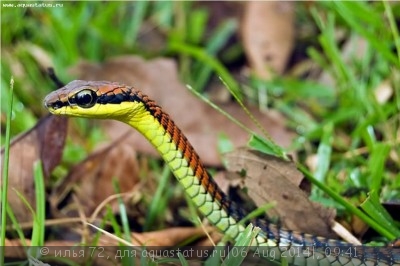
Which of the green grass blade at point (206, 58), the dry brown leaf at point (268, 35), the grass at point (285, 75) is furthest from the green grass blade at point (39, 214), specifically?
the dry brown leaf at point (268, 35)

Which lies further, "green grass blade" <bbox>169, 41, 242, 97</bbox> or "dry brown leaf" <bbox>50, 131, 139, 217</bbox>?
"green grass blade" <bbox>169, 41, 242, 97</bbox>

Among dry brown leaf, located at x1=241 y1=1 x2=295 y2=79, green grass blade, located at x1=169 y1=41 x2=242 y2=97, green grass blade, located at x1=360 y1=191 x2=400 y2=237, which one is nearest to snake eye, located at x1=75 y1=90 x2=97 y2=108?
green grass blade, located at x1=360 y1=191 x2=400 y2=237

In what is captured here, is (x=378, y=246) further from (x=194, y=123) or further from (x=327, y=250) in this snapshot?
(x=194, y=123)

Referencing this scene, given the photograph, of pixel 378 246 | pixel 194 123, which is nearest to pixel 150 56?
pixel 194 123

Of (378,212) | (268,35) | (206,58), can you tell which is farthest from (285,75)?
(378,212)

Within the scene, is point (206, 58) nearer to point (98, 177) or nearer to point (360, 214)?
point (98, 177)

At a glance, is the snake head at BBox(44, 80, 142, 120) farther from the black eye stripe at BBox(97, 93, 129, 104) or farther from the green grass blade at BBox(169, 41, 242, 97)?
the green grass blade at BBox(169, 41, 242, 97)
